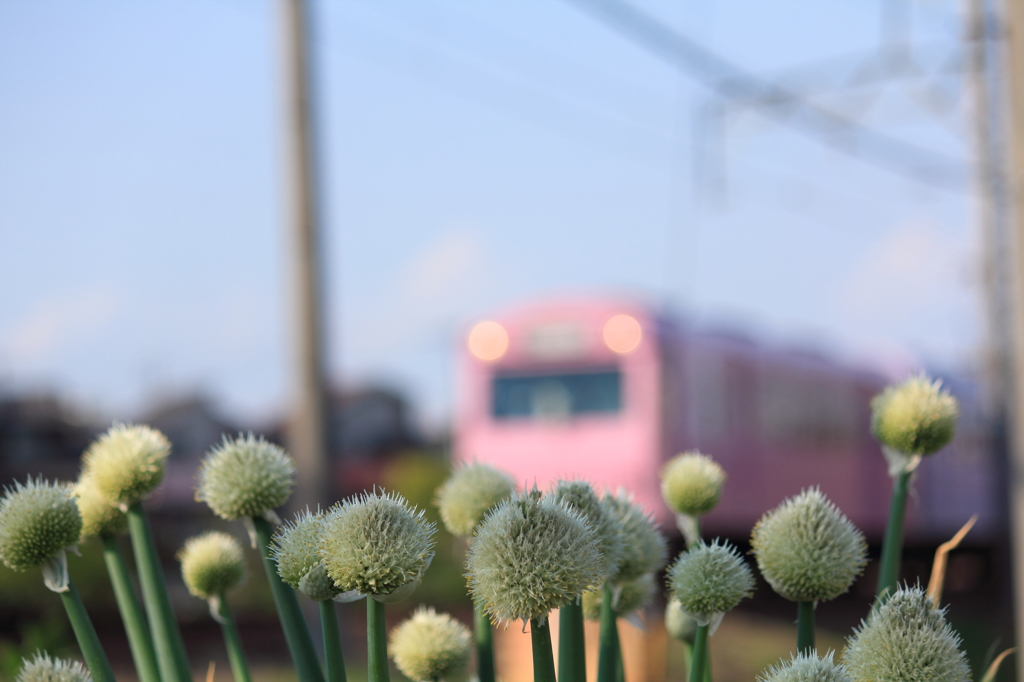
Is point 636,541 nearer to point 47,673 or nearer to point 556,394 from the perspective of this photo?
point 47,673

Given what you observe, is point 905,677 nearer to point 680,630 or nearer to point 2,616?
point 680,630

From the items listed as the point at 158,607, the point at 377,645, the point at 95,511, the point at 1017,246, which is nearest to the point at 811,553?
the point at 377,645

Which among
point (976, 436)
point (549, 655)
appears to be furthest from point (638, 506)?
point (976, 436)

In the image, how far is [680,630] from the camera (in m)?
1.40

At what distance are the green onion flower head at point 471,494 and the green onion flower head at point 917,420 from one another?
0.50m

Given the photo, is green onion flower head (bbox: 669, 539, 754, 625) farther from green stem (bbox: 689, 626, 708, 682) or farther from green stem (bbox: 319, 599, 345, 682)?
green stem (bbox: 319, 599, 345, 682)

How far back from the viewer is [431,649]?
1325 mm

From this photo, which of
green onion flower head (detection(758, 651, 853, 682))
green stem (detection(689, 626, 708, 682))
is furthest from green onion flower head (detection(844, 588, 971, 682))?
green stem (detection(689, 626, 708, 682))

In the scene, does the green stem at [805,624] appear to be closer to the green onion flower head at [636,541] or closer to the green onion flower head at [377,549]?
the green onion flower head at [636,541]

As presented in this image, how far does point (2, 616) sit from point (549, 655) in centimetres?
1303

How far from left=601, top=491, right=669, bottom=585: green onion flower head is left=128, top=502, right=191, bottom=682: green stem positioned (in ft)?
1.71

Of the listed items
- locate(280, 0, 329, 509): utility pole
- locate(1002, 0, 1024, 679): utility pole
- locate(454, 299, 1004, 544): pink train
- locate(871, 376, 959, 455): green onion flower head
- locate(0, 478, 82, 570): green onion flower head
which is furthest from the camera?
locate(454, 299, 1004, 544): pink train

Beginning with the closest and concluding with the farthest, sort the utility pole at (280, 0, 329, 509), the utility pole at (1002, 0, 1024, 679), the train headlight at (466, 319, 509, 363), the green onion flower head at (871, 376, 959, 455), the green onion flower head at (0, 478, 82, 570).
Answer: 1. the green onion flower head at (0, 478, 82, 570)
2. the green onion flower head at (871, 376, 959, 455)
3. the utility pole at (1002, 0, 1024, 679)
4. the utility pole at (280, 0, 329, 509)
5. the train headlight at (466, 319, 509, 363)

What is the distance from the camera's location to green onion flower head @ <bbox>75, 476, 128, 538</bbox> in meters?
1.31
